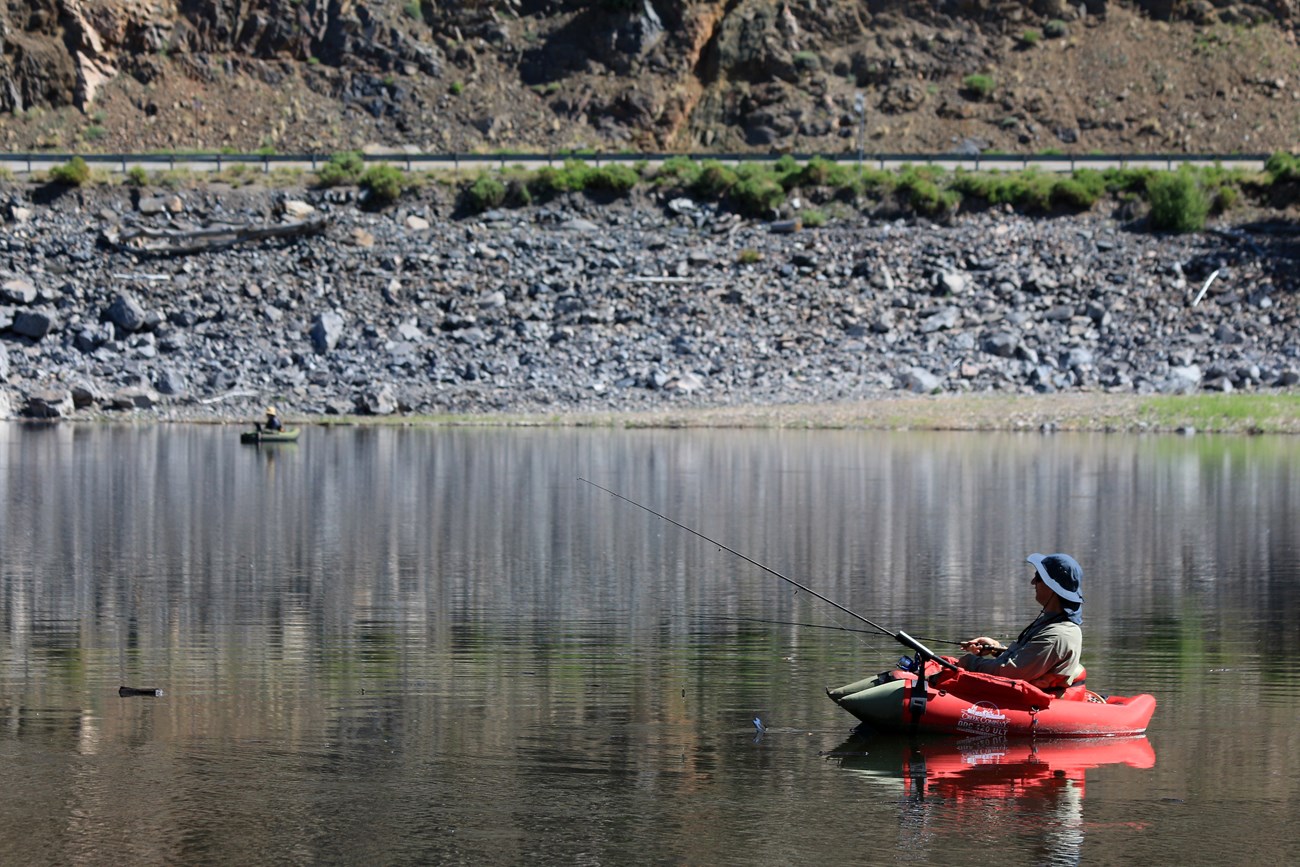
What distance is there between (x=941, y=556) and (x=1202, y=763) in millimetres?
13077

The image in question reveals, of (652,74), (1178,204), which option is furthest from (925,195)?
(652,74)

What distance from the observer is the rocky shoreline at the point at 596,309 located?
6309 centimetres

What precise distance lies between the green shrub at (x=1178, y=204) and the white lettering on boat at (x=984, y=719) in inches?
2492

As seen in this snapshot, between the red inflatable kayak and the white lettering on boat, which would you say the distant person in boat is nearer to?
the red inflatable kayak

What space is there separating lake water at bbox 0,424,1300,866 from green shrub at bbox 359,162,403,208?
39.0m

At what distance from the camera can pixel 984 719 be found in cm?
1478

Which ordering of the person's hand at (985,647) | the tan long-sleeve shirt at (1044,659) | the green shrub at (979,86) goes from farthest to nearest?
the green shrub at (979,86) < the person's hand at (985,647) < the tan long-sleeve shirt at (1044,659)

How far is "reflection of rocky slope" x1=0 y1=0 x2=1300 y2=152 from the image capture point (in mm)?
92188

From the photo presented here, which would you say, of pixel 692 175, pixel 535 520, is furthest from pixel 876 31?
pixel 535 520

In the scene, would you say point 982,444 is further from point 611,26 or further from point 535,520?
point 611,26

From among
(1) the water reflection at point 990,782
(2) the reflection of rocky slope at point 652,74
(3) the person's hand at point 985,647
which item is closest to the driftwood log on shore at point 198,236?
(2) the reflection of rocky slope at point 652,74

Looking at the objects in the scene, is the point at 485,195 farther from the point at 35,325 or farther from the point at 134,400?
the point at 134,400

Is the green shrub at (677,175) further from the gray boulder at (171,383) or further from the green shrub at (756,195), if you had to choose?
the gray boulder at (171,383)

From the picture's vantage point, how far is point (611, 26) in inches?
3831
